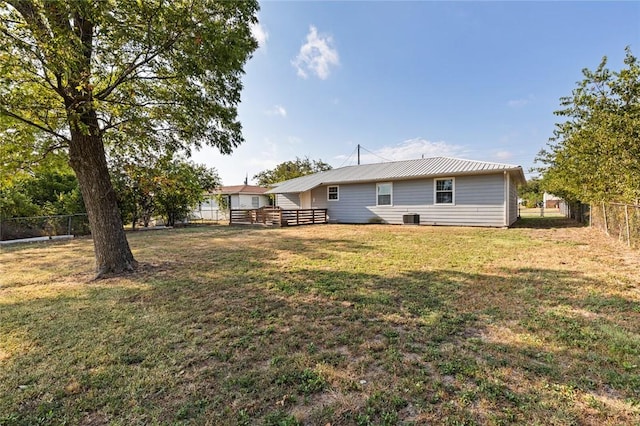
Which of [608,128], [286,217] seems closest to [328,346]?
[608,128]

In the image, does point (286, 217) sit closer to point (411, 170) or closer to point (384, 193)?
point (384, 193)

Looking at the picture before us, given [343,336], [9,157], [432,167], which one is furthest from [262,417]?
[432,167]

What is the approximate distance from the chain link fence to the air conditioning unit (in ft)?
51.0

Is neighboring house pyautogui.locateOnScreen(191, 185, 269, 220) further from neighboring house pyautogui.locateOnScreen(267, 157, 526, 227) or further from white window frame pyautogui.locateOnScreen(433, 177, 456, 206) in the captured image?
white window frame pyautogui.locateOnScreen(433, 177, 456, 206)

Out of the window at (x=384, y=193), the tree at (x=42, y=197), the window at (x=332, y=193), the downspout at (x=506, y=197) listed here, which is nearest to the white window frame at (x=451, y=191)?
the downspout at (x=506, y=197)

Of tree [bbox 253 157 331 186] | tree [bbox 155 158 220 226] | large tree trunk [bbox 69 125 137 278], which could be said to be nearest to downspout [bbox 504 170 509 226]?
tree [bbox 155 158 220 226]

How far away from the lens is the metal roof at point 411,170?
41.3 ft

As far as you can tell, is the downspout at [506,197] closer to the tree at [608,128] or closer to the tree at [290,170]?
the tree at [608,128]

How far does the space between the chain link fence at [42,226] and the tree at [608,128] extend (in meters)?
18.6

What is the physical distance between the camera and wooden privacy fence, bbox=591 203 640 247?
688cm

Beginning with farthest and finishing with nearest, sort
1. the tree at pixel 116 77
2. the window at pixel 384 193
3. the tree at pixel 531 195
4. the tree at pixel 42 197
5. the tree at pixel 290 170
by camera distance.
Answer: the tree at pixel 531 195
the tree at pixel 290 170
the window at pixel 384 193
the tree at pixel 42 197
the tree at pixel 116 77

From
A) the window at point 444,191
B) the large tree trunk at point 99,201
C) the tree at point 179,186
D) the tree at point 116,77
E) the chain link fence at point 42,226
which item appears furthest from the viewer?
the window at point 444,191

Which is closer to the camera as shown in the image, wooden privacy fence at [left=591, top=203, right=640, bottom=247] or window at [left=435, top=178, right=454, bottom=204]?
wooden privacy fence at [left=591, top=203, right=640, bottom=247]

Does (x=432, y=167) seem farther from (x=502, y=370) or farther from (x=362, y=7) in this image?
(x=502, y=370)
